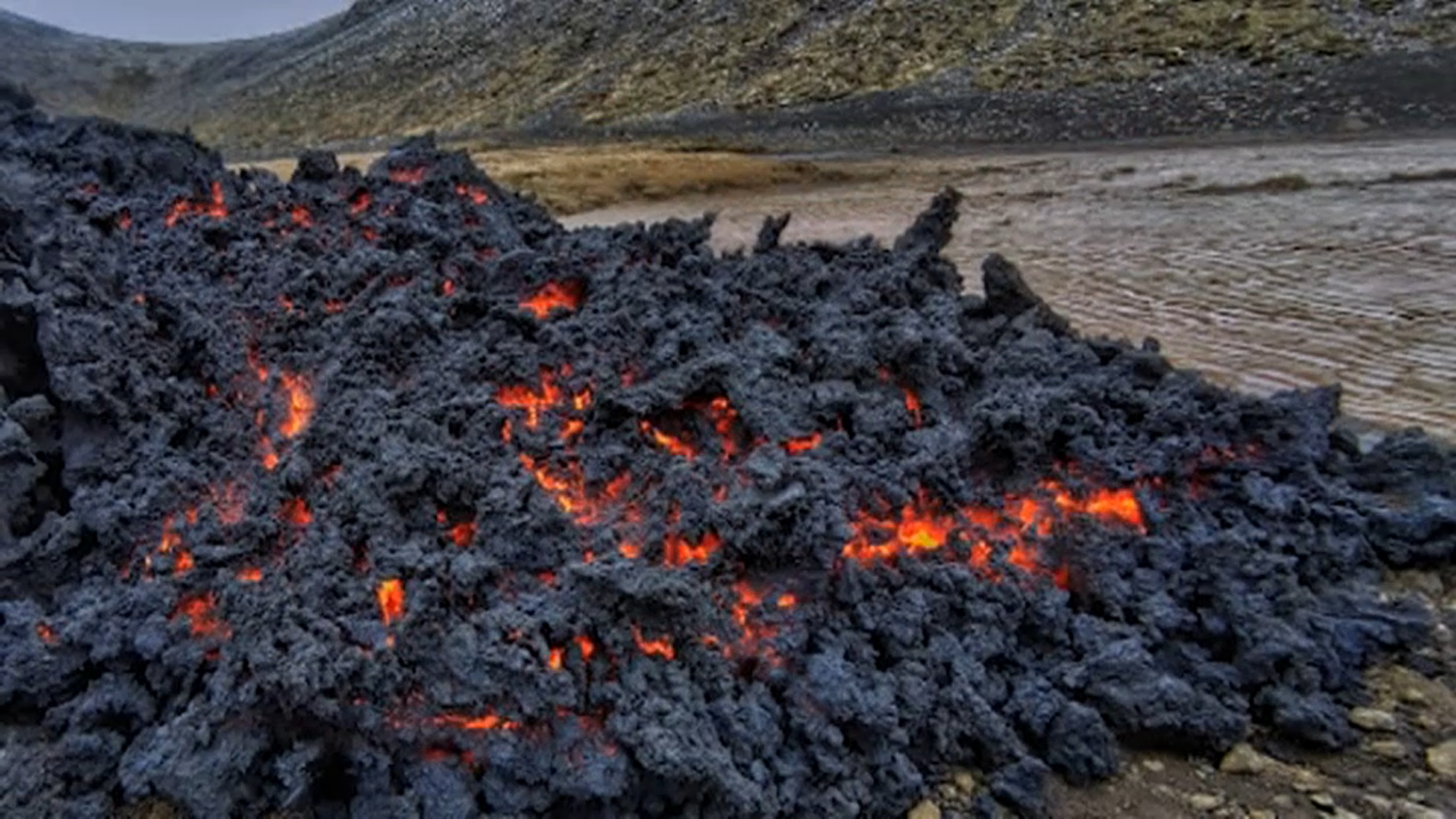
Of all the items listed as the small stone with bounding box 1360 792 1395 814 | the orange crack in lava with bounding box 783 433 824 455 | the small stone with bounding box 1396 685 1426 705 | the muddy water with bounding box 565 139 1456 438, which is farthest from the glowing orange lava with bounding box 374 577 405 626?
the muddy water with bounding box 565 139 1456 438

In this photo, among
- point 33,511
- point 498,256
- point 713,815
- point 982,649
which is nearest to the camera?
point 713,815

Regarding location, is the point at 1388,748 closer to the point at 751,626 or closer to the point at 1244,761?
the point at 1244,761

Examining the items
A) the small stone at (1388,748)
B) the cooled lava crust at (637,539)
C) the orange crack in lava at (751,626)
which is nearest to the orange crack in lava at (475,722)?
the cooled lava crust at (637,539)

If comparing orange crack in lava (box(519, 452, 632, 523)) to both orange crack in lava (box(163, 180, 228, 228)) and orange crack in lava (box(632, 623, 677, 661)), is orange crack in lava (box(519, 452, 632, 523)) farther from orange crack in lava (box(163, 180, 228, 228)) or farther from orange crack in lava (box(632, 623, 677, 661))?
orange crack in lava (box(163, 180, 228, 228))

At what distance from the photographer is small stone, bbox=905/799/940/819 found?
2.31 metres

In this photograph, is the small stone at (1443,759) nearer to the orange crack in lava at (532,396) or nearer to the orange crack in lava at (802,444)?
the orange crack in lava at (802,444)

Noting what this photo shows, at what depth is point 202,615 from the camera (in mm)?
2545

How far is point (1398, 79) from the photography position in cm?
1184

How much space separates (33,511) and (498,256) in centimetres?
195

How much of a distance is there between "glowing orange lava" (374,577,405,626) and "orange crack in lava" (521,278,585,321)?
5.66 feet

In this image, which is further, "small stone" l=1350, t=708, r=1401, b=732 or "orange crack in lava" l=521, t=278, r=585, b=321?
"orange crack in lava" l=521, t=278, r=585, b=321

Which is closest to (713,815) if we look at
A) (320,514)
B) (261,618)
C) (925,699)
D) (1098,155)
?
(925,699)

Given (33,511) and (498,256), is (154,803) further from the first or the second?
(498,256)

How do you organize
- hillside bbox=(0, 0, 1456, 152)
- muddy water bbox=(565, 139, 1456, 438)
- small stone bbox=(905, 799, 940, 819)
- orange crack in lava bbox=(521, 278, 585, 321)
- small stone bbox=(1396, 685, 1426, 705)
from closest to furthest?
small stone bbox=(905, 799, 940, 819)
small stone bbox=(1396, 685, 1426, 705)
orange crack in lava bbox=(521, 278, 585, 321)
muddy water bbox=(565, 139, 1456, 438)
hillside bbox=(0, 0, 1456, 152)
